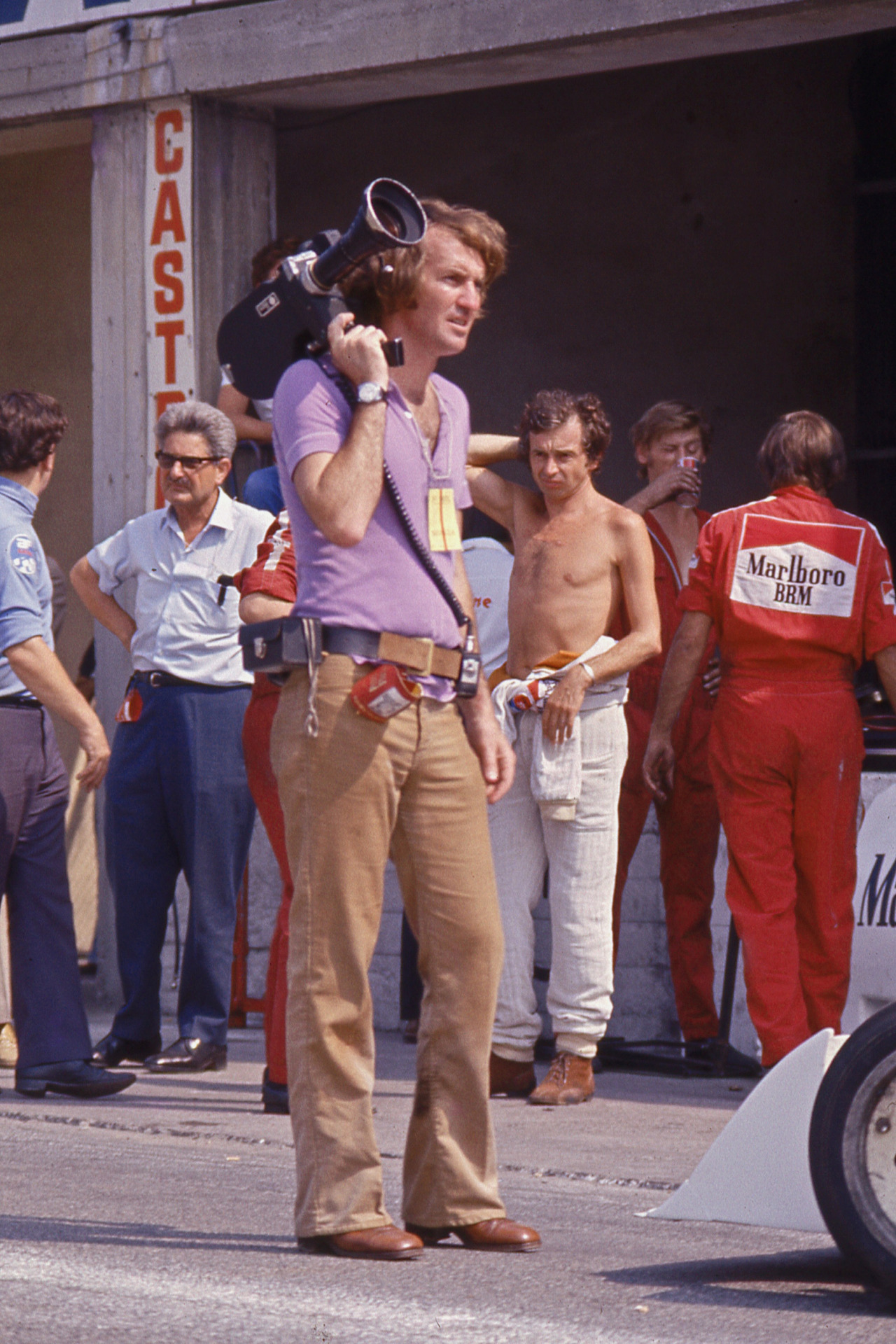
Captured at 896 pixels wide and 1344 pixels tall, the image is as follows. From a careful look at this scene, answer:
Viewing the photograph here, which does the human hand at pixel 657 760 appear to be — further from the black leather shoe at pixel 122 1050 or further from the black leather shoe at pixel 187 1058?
the black leather shoe at pixel 122 1050

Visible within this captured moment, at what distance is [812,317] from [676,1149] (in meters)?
9.21

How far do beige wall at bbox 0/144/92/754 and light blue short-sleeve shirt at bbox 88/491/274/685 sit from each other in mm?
4519

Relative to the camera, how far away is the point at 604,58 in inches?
341

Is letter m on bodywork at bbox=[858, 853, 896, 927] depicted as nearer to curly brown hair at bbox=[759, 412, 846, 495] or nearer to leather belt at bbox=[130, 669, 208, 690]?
curly brown hair at bbox=[759, 412, 846, 495]

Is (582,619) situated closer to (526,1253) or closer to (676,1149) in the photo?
(676,1149)

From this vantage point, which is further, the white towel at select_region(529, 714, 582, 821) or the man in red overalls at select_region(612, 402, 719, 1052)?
the man in red overalls at select_region(612, 402, 719, 1052)

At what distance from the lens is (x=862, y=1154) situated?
3721 millimetres

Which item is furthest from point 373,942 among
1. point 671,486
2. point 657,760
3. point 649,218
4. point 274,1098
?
point 649,218

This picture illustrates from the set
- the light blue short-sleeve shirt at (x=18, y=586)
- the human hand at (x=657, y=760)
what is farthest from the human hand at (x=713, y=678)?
the light blue short-sleeve shirt at (x=18, y=586)

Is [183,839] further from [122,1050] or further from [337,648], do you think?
[337,648]

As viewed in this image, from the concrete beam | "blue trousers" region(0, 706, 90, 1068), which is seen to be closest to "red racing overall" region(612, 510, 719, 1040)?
"blue trousers" region(0, 706, 90, 1068)

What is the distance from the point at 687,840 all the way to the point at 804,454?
1.59 metres

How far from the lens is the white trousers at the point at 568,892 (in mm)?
6809

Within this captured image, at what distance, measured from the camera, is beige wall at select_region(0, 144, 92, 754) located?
12.1 m
